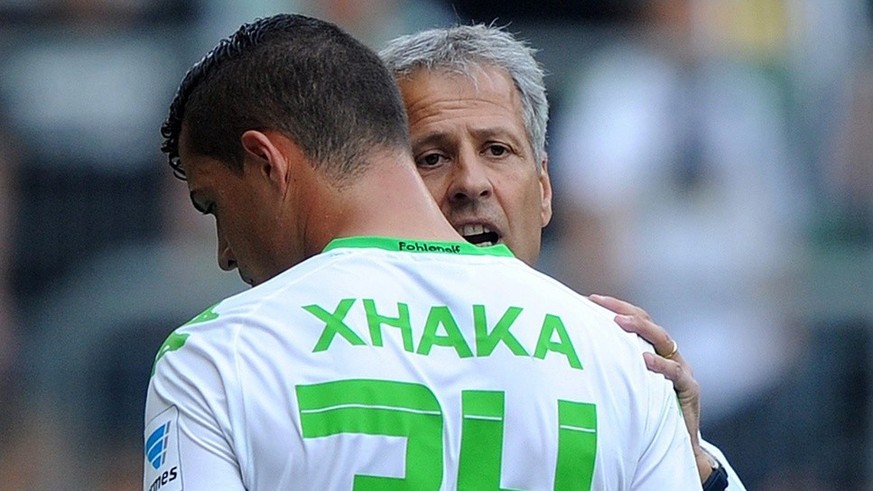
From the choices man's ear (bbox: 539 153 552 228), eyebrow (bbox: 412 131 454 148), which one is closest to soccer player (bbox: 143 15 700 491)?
eyebrow (bbox: 412 131 454 148)

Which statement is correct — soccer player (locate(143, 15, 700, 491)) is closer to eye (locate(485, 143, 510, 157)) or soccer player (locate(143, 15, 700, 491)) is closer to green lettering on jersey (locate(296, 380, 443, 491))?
green lettering on jersey (locate(296, 380, 443, 491))

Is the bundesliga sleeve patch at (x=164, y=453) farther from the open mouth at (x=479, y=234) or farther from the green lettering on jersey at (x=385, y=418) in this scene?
the open mouth at (x=479, y=234)

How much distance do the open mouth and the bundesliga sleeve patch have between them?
111cm

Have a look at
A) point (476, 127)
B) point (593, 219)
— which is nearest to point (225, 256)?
point (476, 127)

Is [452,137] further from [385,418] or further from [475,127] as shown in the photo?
[385,418]

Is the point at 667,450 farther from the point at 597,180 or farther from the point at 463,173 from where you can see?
the point at 597,180

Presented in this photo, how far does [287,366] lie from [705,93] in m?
4.51

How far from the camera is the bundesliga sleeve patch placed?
2.33 m

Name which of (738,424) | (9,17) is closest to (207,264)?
(9,17)

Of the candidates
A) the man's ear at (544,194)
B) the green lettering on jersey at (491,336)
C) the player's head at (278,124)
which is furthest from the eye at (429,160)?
the green lettering on jersey at (491,336)

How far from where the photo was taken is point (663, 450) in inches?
99.3

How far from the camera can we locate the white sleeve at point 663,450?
2.50m

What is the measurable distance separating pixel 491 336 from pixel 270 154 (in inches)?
17.5

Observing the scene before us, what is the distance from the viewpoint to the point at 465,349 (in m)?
2.40
